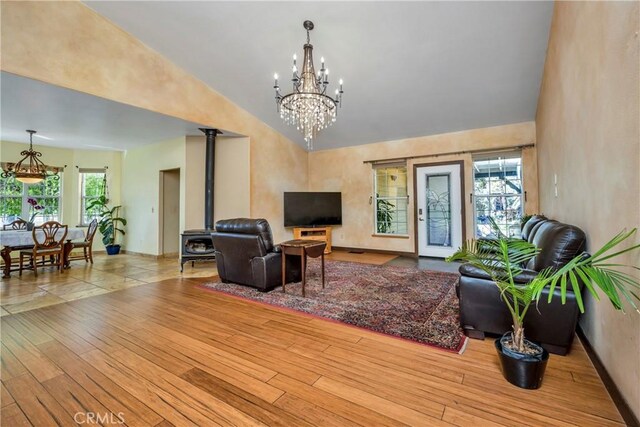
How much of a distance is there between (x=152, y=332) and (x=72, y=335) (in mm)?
665

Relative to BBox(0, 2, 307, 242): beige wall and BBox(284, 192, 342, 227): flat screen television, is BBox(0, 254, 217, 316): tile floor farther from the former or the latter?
BBox(284, 192, 342, 227): flat screen television

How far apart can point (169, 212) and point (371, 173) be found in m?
5.00

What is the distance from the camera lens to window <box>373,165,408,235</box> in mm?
6277

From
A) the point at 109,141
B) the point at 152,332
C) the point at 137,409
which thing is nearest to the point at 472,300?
the point at 137,409

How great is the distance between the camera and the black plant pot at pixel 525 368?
1.55m

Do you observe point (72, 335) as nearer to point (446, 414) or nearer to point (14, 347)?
point (14, 347)

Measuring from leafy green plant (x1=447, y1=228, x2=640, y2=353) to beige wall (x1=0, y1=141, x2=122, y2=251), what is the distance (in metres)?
8.31

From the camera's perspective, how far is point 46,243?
15.6 feet

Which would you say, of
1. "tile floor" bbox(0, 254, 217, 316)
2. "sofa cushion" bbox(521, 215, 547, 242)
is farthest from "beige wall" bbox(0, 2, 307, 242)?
"sofa cushion" bbox(521, 215, 547, 242)

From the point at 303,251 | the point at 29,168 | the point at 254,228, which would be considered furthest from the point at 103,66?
the point at 29,168

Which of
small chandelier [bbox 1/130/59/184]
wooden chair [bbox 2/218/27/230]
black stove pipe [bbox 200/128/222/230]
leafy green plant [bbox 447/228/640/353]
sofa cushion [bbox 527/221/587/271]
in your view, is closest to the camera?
leafy green plant [bbox 447/228/640/353]

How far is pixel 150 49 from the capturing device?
4.23 metres

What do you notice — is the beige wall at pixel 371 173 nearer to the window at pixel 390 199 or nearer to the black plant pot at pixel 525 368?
the window at pixel 390 199

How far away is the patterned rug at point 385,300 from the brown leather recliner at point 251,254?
15 cm
